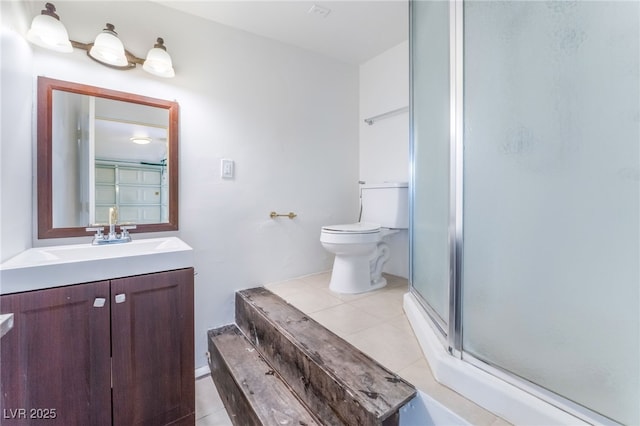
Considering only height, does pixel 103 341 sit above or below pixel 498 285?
below

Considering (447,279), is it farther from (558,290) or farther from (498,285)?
(558,290)

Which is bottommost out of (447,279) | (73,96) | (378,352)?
(378,352)

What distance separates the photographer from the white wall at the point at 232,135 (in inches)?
56.4

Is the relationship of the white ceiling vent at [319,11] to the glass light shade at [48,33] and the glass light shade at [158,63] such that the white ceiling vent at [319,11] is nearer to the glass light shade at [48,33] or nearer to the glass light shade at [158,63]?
the glass light shade at [158,63]

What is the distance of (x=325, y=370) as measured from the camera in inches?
41.7

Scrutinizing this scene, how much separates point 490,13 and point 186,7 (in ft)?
5.58

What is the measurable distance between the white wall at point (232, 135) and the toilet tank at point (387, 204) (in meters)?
0.35

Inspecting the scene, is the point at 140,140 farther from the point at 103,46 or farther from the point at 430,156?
the point at 430,156

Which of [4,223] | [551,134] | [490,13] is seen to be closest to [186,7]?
[4,223]

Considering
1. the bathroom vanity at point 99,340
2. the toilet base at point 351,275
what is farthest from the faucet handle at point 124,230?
the toilet base at point 351,275

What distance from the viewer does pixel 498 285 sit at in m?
0.97

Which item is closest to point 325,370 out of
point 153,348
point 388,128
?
point 153,348

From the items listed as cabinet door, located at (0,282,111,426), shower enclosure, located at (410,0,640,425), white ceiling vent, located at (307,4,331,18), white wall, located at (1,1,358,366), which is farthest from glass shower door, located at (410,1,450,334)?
cabinet door, located at (0,282,111,426)

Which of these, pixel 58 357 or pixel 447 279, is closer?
pixel 58 357
